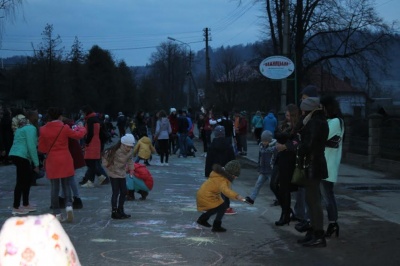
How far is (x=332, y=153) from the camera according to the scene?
7301mm

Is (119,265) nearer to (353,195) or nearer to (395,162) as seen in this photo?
(353,195)

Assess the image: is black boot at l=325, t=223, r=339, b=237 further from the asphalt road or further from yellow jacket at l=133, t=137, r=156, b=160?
yellow jacket at l=133, t=137, r=156, b=160

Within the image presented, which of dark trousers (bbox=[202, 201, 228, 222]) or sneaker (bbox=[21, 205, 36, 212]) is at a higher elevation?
dark trousers (bbox=[202, 201, 228, 222])

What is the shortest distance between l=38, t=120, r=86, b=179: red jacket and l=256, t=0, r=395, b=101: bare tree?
2210 centimetres

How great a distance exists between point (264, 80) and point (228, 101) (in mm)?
16881

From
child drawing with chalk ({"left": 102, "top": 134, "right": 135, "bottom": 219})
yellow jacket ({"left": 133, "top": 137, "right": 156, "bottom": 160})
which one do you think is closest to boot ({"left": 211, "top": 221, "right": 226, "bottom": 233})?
child drawing with chalk ({"left": 102, "top": 134, "right": 135, "bottom": 219})

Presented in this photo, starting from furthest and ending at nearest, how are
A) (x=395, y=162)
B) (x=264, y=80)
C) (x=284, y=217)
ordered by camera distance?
(x=264, y=80), (x=395, y=162), (x=284, y=217)

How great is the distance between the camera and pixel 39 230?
8.77 ft

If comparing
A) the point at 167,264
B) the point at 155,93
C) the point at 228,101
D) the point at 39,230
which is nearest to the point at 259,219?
the point at 167,264

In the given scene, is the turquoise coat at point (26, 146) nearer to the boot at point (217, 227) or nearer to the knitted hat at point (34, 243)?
the boot at point (217, 227)

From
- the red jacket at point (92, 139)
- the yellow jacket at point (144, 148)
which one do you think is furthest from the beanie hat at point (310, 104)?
the yellow jacket at point (144, 148)

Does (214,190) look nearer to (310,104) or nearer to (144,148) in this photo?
(310,104)

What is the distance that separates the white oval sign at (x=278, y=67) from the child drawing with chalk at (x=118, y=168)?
876 cm

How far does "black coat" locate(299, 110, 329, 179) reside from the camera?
6.76 metres
